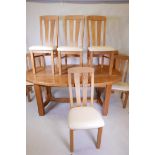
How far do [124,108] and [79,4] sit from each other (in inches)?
71.9

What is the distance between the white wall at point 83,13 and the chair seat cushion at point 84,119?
1.74m

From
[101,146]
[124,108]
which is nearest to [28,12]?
[124,108]

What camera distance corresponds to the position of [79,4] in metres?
3.19

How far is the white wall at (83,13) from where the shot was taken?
318 cm

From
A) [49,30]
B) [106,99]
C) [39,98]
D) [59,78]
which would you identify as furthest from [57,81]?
[49,30]

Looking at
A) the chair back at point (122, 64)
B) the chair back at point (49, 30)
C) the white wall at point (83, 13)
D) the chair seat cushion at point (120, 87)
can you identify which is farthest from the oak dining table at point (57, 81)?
the white wall at point (83, 13)

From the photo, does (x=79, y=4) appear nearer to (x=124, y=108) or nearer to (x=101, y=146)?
(x=124, y=108)

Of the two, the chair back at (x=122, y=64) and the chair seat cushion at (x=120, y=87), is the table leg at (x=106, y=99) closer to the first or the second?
the chair seat cushion at (x=120, y=87)
